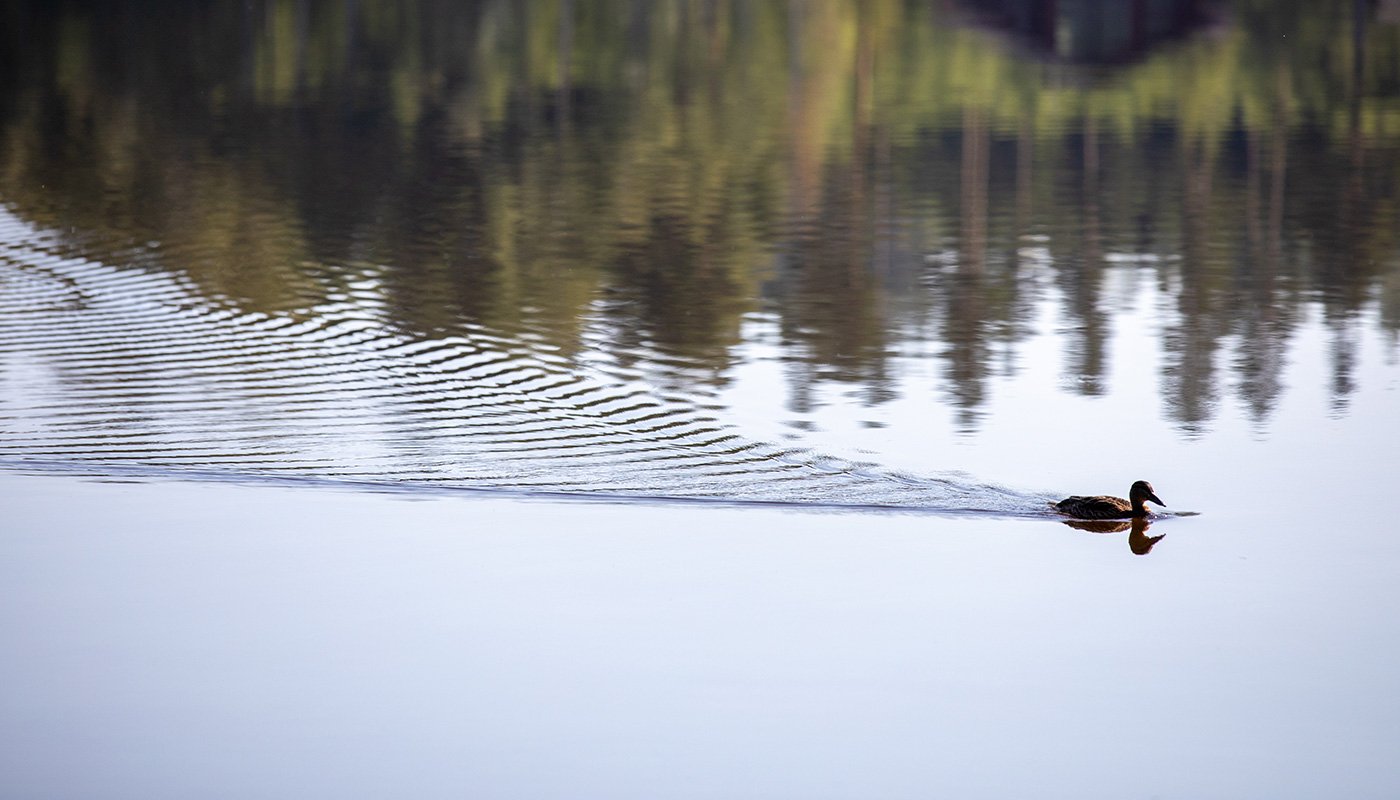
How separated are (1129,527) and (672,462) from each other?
3.01 meters

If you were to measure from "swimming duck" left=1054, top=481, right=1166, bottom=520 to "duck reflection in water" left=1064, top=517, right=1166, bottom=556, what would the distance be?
0.04m

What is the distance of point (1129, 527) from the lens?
40.8 feet

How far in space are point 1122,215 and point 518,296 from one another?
11.6 m

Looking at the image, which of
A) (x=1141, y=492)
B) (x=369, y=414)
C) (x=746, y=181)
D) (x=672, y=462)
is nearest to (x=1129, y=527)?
(x=1141, y=492)

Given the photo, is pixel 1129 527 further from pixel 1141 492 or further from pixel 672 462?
pixel 672 462

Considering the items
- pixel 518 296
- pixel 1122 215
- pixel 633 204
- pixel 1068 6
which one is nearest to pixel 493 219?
pixel 633 204

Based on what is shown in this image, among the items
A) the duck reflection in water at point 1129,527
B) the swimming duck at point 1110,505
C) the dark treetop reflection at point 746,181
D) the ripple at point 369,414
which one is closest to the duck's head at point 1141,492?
the swimming duck at point 1110,505

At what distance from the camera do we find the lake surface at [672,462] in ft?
30.0

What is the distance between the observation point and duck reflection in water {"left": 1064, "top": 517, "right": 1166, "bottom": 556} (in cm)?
1223

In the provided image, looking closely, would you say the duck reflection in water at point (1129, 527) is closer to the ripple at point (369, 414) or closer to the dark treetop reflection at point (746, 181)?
the ripple at point (369, 414)

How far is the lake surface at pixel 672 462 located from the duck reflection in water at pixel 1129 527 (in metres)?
0.08

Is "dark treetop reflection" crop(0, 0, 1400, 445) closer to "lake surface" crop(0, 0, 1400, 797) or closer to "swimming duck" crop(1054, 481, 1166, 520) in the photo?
"lake surface" crop(0, 0, 1400, 797)

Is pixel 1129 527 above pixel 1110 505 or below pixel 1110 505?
below

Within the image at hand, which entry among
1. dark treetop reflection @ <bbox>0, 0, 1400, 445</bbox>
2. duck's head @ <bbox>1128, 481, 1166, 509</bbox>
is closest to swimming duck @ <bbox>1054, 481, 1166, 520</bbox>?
duck's head @ <bbox>1128, 481, 1166, 509</bbox>
